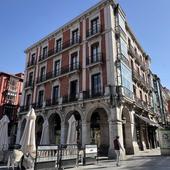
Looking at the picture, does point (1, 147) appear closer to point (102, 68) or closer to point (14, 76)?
point (102, 68)

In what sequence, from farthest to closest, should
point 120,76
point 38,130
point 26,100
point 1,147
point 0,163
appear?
1. point 26,100
2. point 38,130
3. point 120,76
4. point 1,147
5. point 0,163

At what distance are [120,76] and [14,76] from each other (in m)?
28.0

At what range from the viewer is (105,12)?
19750 millimetres

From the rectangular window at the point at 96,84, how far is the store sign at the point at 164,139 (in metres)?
7.28

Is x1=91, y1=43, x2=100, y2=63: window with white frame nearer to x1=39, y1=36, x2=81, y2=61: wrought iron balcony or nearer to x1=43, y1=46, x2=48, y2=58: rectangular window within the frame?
x1=39, y1=36, x2=81, y2=61: wrought iron balcony

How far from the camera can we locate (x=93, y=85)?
1841 centimetres

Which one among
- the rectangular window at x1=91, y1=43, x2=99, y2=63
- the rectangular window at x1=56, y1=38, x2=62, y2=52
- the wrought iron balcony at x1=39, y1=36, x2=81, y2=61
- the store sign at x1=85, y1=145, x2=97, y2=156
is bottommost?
the store sign at x1=85, y1=145, x2=97, y2=156

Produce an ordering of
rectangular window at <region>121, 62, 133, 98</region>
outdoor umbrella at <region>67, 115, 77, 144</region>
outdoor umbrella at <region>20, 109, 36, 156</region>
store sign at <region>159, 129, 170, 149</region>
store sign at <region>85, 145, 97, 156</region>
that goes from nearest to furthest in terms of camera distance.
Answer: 1. outdoor umbrella at <region>20, 109, 36, 156</region>
2. store sign at <region>85, 145, 97, 156</region>
3. outdoor umbrella at <region>67, 115, 77, 144</region>
4. store sign at <region>159, 129, 170, 149</region>
5. rectangular window at <region>121, 62, 133, 98</region>

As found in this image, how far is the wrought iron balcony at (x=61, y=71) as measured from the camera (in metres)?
20.2

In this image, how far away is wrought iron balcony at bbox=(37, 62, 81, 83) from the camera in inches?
794

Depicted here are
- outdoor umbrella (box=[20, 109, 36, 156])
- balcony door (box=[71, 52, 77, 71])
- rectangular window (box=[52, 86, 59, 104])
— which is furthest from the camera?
rectangular window (box=[52, 86, 59, 104])

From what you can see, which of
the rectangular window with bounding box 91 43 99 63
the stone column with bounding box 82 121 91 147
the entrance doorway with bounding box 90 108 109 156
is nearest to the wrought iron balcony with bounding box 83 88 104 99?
the entrance doorway with bounding box 90 108 109 156

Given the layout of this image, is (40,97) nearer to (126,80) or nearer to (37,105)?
(37,105)

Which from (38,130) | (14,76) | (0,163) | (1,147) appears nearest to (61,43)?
(38,130)
